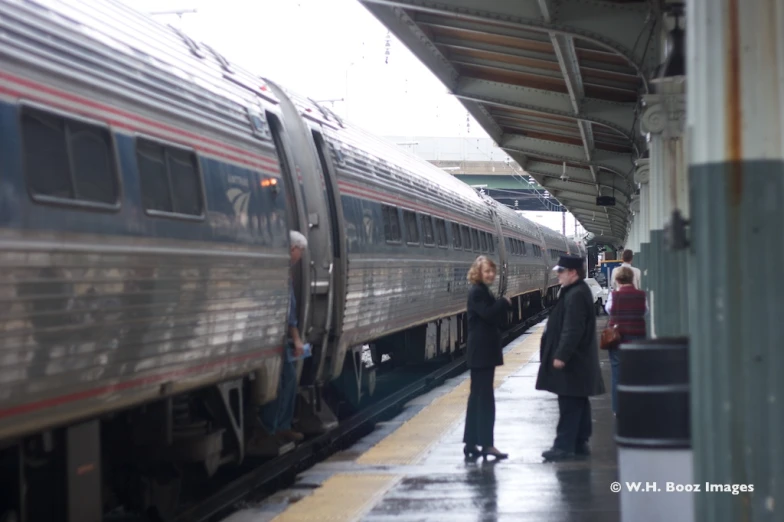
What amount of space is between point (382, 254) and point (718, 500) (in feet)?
26.2

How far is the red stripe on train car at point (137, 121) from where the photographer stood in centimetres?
488

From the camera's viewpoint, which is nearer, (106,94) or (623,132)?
(106,94)

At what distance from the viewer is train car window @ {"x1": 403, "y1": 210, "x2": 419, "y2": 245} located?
534 inches

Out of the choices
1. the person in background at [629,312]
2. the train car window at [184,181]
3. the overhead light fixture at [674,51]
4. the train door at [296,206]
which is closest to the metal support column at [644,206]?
the person in background at [629,312]

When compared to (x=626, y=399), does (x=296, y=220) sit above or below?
above

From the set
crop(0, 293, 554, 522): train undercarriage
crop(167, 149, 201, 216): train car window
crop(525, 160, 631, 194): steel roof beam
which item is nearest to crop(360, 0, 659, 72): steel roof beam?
crop(0, 293, 554, 522): train undercarriage

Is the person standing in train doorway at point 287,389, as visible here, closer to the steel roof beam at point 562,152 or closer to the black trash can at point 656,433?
the black trash can at point 656,433

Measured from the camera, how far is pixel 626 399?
4.72 metres

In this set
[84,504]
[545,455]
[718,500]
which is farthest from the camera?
[545,455]

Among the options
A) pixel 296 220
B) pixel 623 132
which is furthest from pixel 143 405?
pixel 623 132

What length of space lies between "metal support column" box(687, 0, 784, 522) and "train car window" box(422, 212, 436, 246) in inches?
414

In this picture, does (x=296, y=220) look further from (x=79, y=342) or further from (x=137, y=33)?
(x=79, y=342)

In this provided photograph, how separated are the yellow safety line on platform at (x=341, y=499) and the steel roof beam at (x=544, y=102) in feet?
23.8

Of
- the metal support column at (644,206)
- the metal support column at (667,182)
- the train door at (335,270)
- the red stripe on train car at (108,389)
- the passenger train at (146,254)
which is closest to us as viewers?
the red stripe on train car at (108,389)
